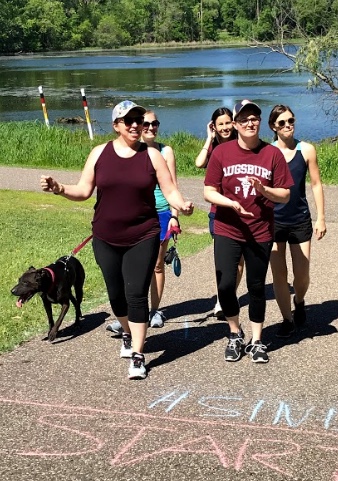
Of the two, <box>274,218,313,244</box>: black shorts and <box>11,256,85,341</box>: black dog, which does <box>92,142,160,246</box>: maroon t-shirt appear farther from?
<box>274,218,313,244</box>: black shorts

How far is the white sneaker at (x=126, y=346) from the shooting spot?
5.30 metres

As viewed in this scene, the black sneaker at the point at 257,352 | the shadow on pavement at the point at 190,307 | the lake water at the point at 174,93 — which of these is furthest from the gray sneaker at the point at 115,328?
the lake water at the point at 174,93

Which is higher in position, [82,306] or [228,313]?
[228,313]

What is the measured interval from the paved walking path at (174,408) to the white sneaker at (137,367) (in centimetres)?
6

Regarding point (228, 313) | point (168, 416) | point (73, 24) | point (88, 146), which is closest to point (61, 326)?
point (228, 313)

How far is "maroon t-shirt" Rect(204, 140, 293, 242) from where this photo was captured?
4.89 metres

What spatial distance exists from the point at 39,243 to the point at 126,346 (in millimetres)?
4174

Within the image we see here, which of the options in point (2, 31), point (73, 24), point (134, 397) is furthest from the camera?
point (73, 24)

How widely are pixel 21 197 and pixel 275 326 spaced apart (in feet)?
24.9

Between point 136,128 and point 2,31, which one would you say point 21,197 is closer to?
point 136,128

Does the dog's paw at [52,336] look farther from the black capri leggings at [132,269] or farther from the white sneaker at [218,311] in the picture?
the white sneaker at [218,311]

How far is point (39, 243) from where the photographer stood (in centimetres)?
924

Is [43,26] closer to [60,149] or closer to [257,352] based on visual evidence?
[60,149]

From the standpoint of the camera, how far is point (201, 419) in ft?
13.9
